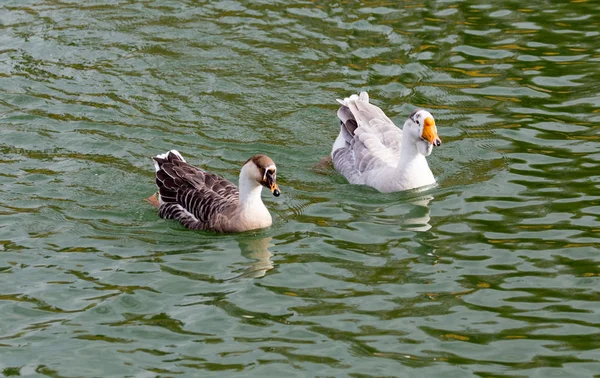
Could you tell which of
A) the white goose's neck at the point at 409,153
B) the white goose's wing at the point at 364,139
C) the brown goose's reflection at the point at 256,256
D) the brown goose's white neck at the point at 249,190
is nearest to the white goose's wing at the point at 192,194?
the brown goose's white neck at the point at 249,190

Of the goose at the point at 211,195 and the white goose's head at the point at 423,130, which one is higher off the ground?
the white goose's head at the point at 423,130

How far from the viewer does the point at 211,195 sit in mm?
13898

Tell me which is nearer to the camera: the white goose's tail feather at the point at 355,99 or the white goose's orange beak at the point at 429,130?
the white goose's orange beak at the point at 429,130

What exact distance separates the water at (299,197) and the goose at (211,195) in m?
0.27

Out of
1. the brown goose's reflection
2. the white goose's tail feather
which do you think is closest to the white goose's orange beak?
the white goose's tail feather

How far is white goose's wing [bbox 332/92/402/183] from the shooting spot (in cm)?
1534

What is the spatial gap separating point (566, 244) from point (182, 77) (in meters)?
8.58

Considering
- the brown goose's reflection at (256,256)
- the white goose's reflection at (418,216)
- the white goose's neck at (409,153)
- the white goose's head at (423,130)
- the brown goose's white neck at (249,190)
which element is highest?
the white goose's head at (423,130)

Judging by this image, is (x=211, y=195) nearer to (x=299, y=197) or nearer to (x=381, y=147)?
(x=299, y=197)

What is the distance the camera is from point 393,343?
10.3 metres

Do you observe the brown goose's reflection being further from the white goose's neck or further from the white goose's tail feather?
the white goose's tail feather

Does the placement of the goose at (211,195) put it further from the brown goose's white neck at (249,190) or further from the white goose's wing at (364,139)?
the white goose's wing at (364,139)

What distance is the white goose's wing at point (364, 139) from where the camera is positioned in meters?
15.3

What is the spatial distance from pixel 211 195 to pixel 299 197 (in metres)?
1.30
